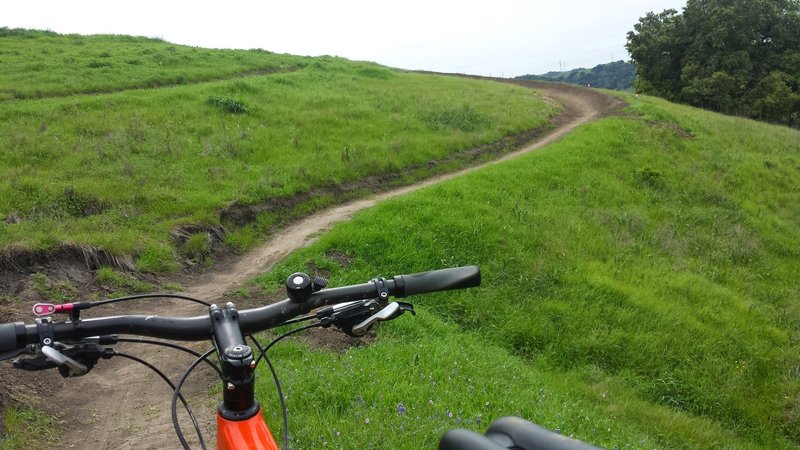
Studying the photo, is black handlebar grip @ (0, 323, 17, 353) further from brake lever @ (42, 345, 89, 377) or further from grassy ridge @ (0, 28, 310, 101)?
grassy ridge @ (0, 28, 310, 101)

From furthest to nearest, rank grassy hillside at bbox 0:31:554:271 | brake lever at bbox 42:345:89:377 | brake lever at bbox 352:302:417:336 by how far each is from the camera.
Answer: grassy hillside at bbox 0:31:554:271 < brake lever at bbox 352:302:417:336 < brake lever at bbox 42:345:89:377

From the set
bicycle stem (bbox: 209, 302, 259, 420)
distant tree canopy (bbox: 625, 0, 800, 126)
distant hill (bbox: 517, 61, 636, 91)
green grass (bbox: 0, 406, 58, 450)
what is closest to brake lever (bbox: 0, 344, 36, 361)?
bicycle stem (bbox: 209, 302, 259, 420)

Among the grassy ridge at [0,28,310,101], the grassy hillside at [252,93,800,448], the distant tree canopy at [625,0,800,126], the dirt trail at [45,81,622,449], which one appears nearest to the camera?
the dirt trail at [45,81,622,449]

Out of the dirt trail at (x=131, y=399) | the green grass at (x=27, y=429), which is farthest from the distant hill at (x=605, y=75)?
the green grass at (x=27, y=429)

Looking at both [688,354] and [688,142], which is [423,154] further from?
[688,142]

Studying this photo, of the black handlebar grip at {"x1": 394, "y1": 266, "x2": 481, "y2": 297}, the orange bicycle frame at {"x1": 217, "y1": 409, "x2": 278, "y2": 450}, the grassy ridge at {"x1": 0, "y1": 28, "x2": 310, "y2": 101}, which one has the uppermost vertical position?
the grassy ridge at {"x1": 0, "y1": 28, "x2": 310, "y2": 101}

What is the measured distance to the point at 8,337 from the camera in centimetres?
181

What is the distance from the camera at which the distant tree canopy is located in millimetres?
32656

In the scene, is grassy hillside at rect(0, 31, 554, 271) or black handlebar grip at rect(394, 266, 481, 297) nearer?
black handlebar grip at rect(394, 266, 481, 297)

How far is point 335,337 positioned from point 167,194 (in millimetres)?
5149

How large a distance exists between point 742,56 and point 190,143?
105ft

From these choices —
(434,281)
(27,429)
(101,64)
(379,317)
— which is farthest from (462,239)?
(101,64)

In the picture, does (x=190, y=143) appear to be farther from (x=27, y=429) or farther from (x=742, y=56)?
(x=742, y=56)

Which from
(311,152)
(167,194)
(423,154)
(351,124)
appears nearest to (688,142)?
(423,154)
